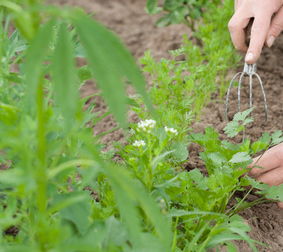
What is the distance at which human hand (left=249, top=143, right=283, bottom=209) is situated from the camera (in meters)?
1.96

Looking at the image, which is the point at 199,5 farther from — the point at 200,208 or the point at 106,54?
the point at 106,54

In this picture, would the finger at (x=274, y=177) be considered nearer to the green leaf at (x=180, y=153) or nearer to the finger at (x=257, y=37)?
the green leaf at (x=180, y=153)

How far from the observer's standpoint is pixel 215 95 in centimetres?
301

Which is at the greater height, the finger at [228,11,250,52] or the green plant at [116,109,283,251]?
the finger at [228,11,250,52]

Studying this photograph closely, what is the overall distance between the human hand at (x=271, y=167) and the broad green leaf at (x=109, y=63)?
1.26m

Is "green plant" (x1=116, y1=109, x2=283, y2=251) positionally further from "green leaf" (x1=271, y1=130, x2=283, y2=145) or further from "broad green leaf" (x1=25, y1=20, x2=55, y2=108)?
"broad green leaf" (x1=25, y1=20, x2=55, y2=108)

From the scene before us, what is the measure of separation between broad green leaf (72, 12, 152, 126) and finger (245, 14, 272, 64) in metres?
1.52

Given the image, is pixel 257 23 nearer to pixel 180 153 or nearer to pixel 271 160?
pixel 271 160

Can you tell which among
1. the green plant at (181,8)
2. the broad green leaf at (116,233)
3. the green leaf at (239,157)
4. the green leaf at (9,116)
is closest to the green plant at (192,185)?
the green leaf at (239,157)

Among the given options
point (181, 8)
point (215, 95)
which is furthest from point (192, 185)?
point (181, 8)

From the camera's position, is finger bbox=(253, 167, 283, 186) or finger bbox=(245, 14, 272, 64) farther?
finger bbox=(245, 14, 272, 64)

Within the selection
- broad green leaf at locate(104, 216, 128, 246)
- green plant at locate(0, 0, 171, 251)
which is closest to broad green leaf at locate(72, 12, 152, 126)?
green plant at locate(0, 0, 171, 251)

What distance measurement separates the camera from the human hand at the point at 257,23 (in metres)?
2.27

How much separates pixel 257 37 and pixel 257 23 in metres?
0.08
